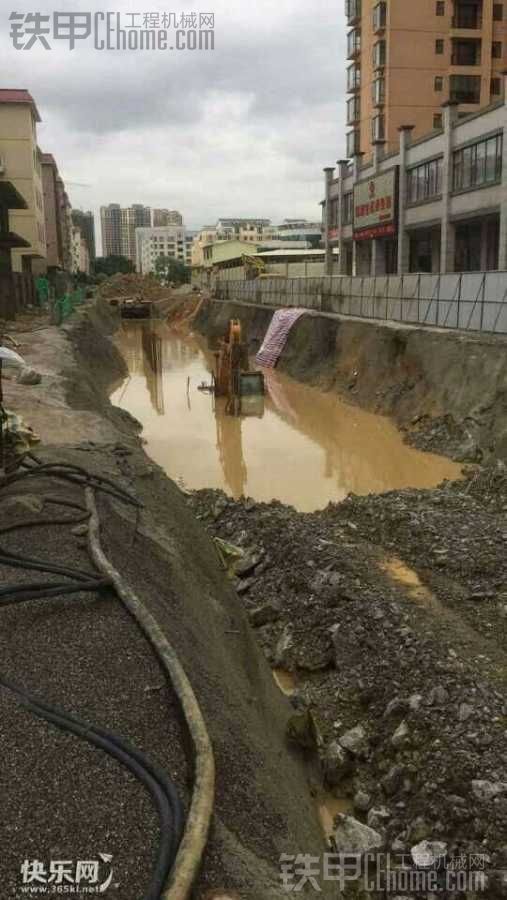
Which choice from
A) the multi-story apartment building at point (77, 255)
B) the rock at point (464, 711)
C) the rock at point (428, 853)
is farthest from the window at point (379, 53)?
the rock at point (428, 853)

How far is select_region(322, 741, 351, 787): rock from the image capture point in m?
6.68

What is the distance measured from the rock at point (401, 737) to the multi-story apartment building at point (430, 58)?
51126 mm

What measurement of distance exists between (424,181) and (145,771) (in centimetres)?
4042

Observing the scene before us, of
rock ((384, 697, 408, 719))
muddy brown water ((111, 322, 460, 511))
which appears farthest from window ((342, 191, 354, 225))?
rock ((384, 697, 408, 719))

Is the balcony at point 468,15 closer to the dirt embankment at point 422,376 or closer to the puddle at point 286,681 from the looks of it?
the dirt embankment at point 422,376

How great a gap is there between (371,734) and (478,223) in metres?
35.5

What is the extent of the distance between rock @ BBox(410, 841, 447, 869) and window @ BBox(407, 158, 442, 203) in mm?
36752

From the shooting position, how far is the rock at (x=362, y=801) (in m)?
6.35

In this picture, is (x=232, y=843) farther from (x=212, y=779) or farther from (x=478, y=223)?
(x=478, y=223)

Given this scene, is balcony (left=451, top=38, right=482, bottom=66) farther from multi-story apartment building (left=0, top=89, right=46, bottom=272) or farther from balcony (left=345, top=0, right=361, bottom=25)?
multi-story apartment building (left=0, top=89, right=46, bottom=272)

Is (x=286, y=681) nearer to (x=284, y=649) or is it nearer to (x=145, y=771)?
(x=284, y=649)

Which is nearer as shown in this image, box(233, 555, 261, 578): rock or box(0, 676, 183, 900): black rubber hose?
box(0, 676, 183, 900): black rubber hose

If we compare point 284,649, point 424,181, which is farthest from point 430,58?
point 284,649

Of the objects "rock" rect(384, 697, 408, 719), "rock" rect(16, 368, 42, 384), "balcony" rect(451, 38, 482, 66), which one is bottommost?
"rock" rect(384, 697, 408, 719)
